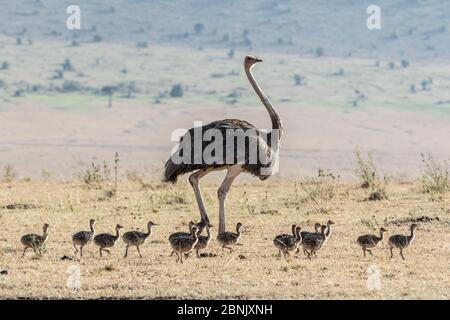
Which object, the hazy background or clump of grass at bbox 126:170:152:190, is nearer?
clump of grass at bbox 126:170:152:190

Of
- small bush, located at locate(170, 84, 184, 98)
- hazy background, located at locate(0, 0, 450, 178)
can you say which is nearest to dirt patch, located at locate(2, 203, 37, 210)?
hazy background, located at locate(0, 0, 450, 178)

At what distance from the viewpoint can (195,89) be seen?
63625mm

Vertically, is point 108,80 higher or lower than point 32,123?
higher

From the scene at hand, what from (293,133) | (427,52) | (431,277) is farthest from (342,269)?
(427,52)

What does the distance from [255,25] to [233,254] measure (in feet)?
209

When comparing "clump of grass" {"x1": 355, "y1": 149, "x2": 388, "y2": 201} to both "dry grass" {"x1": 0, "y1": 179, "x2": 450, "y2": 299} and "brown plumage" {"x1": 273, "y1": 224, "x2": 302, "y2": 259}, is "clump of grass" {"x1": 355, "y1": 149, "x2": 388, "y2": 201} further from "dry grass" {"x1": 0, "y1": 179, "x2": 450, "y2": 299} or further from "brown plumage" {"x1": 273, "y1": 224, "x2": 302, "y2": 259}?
"brown plumage" {"x1": 273, "y1": 224, "x2": 302, "y2": 259}

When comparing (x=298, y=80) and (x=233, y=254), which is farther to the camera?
(x=298, y=80)

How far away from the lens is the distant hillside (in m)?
73.4

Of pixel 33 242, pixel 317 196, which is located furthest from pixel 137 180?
pixel 33 242

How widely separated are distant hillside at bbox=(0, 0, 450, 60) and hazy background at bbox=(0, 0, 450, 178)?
8 cm

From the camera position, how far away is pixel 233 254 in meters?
14.1

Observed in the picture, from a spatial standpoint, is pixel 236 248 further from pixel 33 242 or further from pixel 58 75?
pixel 58 75
